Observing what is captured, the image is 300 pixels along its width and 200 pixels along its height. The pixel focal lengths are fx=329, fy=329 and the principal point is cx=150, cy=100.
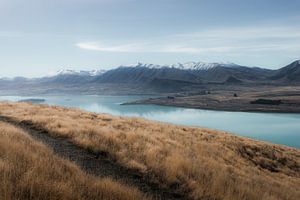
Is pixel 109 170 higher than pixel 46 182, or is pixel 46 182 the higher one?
pixel 46 182

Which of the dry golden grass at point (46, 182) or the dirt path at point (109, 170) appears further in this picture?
the dirt path at point (109, 170)

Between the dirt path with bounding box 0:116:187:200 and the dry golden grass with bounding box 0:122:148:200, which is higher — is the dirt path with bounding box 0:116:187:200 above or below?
below

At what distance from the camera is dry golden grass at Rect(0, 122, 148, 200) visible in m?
4.68

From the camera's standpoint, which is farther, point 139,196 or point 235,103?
point 235,103

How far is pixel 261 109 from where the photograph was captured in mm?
111812

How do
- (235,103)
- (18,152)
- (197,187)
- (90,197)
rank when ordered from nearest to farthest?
(90,197) → (18,152) → (197,187) → (235,103)

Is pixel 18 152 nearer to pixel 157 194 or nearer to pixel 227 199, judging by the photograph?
pixel 157 194

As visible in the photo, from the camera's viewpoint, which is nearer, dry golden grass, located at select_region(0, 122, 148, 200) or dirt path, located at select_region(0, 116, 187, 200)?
dry golden grass, located at select_region(0, 122, 148, 200)

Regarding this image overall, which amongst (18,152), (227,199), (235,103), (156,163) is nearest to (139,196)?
(227,199)

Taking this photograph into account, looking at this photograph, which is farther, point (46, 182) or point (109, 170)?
point (109, 170)

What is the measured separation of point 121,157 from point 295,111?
355 feet

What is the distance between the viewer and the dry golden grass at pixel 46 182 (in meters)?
4.68

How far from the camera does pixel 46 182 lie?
16.6 feet

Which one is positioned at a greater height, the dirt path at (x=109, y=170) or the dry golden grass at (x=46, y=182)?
the dry golden grass at (x=46, y=182)
